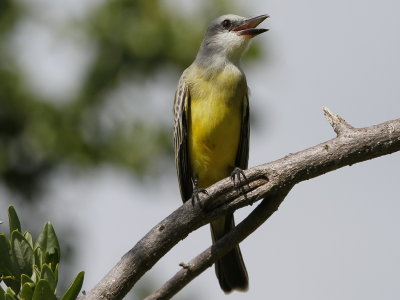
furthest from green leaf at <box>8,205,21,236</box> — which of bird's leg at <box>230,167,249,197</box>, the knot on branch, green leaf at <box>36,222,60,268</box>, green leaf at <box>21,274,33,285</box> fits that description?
the knot on branch

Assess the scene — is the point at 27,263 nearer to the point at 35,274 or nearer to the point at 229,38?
the point at 35,274

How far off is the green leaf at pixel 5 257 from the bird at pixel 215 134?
8.58 feet

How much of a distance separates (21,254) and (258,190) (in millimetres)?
1182

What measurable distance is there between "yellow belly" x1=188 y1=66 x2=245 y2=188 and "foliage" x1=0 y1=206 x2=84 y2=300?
275 cm

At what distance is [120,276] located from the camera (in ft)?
14.1

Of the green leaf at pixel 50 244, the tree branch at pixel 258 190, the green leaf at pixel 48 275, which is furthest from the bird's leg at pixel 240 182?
the green leaf at pixel 48 275

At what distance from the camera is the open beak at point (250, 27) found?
739cm

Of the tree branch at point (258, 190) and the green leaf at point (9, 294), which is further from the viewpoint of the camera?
the tree branch at point (258, 190)

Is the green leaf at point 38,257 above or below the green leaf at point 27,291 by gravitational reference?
above

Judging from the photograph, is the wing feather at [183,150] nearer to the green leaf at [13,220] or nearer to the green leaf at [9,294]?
the green leaf at [13,220]

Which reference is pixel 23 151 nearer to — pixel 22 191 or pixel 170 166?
pixel 22 191

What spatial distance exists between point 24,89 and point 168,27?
1.77 metres

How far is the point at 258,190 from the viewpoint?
464cm

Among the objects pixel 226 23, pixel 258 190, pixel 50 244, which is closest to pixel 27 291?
pixel 50 244
